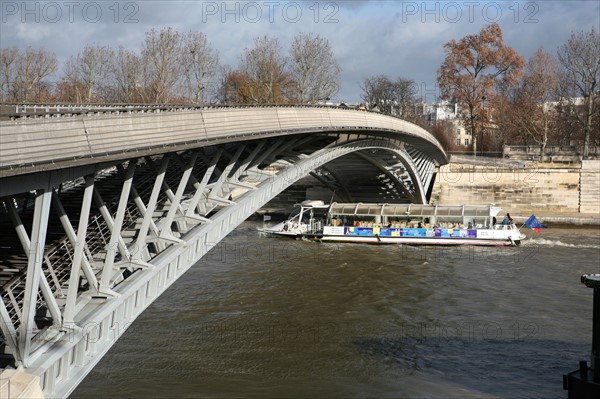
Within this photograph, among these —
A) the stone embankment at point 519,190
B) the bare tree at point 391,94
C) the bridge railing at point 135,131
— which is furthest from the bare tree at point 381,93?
the bridge railing at point 135,131

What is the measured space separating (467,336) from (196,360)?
570 centimetres

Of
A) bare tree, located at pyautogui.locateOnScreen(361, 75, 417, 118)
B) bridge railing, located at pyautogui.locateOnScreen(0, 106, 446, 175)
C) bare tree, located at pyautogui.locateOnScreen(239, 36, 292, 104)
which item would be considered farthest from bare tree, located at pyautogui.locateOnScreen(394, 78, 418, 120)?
bridge railing, located at pyautogui.locateOnScreen(0, 106, 446, 175)

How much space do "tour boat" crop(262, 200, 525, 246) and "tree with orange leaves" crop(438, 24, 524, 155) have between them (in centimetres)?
2018

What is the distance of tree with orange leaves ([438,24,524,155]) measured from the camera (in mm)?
49188

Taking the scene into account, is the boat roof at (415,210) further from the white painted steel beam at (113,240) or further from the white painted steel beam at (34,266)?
the white painted steel beam at (34,266)

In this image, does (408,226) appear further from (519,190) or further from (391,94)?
(391,94)

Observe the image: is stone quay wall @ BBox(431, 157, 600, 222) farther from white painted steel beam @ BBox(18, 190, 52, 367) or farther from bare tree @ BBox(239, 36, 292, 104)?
white painted steel beam @ BBox(18, 190, 52, 367)

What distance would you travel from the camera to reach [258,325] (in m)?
15.6

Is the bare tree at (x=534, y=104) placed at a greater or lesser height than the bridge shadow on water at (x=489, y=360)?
greater

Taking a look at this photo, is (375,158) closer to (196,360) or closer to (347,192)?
(347,192)

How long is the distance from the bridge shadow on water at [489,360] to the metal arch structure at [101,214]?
4.02 metres

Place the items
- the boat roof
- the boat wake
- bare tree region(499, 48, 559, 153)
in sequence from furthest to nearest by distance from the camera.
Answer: bare tree region(499, 48, 559, 153) < the boat roof < the boat wake

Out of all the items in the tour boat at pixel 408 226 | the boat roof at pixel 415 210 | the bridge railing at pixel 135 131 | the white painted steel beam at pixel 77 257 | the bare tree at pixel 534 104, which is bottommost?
the tour boat at pixel 408 226

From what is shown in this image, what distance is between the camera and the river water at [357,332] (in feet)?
39.7
